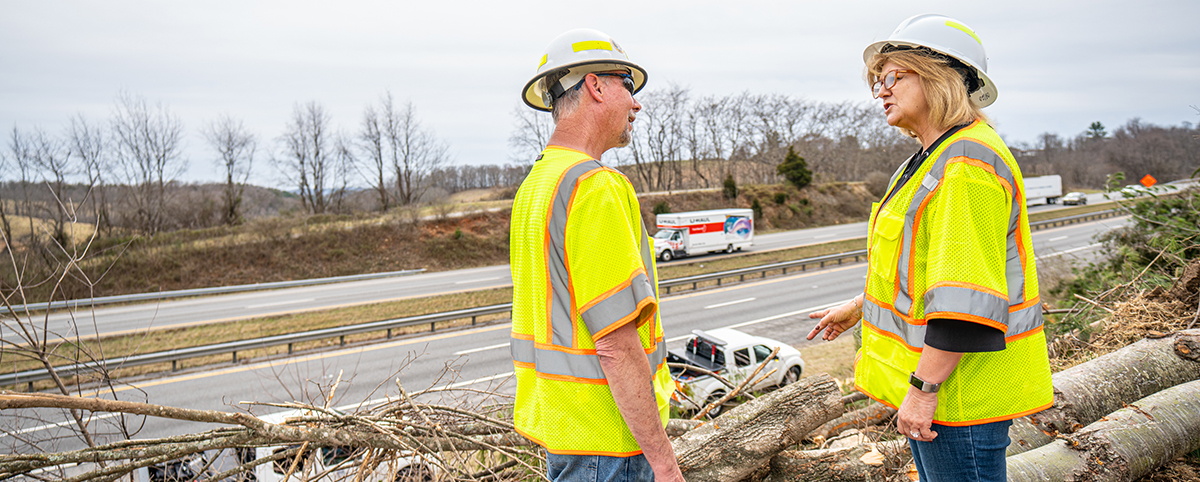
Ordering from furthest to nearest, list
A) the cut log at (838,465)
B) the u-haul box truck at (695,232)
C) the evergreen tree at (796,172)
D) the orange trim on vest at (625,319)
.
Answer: the evergreen tree at (796,172) < the u-haul box truck at (695,232) < the cut log at (838,465) < the orange trim on vest at (625,319)

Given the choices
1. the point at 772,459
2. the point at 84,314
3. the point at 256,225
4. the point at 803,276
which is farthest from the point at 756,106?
the point at 772,459

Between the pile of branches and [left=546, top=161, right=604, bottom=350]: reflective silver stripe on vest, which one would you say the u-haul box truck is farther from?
[left=546, top=161, right=604, bottom=350]: reflective silver stripe on vest

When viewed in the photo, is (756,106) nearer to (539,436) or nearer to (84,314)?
(84,314)

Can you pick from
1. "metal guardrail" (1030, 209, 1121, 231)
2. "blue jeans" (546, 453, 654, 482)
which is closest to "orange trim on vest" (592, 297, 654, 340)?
"blue jeans" (546, 453, 654, 482)

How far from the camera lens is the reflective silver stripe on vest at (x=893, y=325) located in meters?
1.73

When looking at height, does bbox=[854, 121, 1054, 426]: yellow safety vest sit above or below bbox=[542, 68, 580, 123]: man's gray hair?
below

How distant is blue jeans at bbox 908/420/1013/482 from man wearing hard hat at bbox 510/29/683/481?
0.88 m

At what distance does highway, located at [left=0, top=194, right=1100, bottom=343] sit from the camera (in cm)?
1612

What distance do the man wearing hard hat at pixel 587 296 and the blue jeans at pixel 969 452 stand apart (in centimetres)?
88

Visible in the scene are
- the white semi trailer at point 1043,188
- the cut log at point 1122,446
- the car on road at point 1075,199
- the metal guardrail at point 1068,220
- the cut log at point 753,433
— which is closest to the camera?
the cut log at point 1122,446

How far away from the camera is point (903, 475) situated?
2723mm

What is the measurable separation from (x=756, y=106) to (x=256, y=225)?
145 ft

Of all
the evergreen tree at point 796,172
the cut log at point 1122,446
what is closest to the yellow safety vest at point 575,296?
the cut log at point 1122,446

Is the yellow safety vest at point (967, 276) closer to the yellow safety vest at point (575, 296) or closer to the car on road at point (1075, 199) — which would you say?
the yellow safety vest at point (575, 296)
